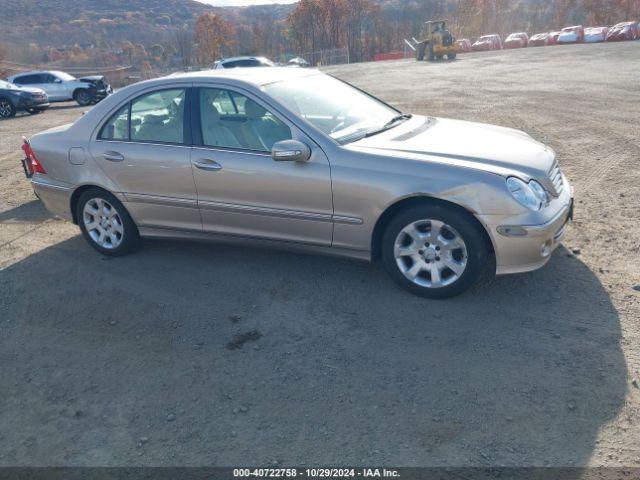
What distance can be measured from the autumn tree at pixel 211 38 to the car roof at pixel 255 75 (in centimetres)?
8651

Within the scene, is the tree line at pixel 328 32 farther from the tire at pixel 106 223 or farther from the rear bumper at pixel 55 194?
the tire at pixel 106 223

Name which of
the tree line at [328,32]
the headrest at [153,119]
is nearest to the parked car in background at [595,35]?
the tree line at [328,32]

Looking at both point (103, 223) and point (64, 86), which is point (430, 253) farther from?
point (64, 86)

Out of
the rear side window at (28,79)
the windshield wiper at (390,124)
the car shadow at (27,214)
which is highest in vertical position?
the windshield wiper at (390,124)

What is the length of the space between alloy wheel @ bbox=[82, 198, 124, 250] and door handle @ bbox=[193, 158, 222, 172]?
3.73 ft

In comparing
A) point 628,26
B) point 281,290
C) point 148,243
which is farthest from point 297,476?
point 628,26

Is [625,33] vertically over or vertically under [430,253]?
under

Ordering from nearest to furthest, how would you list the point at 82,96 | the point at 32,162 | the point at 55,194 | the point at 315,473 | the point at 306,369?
the point at 315,473, the point at 306,369, the point at 55,194, the point at 32,162, the point at 82,96

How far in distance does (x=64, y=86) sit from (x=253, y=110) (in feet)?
71.2

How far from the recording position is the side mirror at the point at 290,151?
4320 millimetres

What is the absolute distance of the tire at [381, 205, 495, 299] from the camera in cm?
409

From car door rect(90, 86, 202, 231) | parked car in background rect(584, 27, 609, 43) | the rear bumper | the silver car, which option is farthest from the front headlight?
parked car in background rect(584, 27, 609, 43)

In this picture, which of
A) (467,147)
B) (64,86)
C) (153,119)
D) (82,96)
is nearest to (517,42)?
(82,96)

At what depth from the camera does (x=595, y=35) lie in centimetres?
4531
